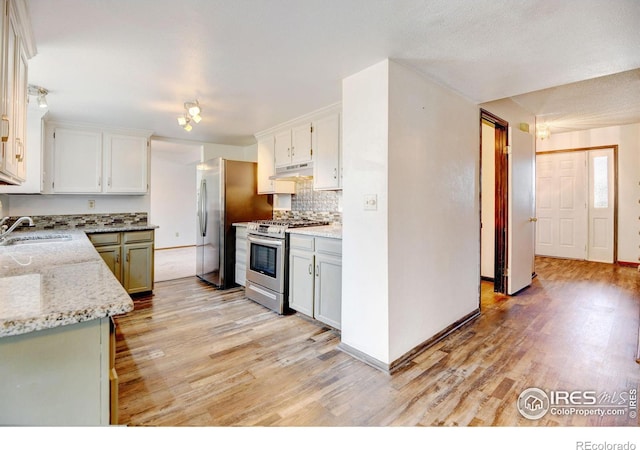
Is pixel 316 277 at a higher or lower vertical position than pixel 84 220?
lower

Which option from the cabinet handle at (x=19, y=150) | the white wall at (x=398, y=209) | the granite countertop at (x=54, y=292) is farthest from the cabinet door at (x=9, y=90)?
the white wall at (x=398, y=209)

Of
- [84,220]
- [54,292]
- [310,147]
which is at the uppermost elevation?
[310,147]

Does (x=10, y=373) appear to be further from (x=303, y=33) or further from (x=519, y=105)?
(x=519, y=105)

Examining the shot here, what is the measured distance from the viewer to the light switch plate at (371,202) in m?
2.23

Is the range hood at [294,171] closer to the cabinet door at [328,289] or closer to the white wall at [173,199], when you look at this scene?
the cabinet door at [328,289]

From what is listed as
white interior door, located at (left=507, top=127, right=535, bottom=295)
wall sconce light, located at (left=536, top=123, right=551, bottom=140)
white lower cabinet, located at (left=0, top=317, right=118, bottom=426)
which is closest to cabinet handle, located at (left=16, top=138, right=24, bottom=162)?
white lower cabinet, located at (left=0, top=317, right=118, bottom=426)

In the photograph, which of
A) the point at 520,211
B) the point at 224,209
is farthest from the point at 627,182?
the point at 224,209

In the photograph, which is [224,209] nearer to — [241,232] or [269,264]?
[241,232]

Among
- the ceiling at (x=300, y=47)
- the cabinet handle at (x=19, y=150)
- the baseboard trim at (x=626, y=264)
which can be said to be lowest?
the baseboard trim at (x=626, y=264)

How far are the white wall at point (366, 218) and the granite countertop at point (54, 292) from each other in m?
1.56

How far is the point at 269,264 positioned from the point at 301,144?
1407 mm

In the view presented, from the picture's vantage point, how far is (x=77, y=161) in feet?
12.4

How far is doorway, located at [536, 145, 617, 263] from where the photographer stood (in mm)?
5484

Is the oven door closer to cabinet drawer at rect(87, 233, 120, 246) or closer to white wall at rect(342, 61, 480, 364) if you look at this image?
white wall at rect(342, 61, 480, 364)
